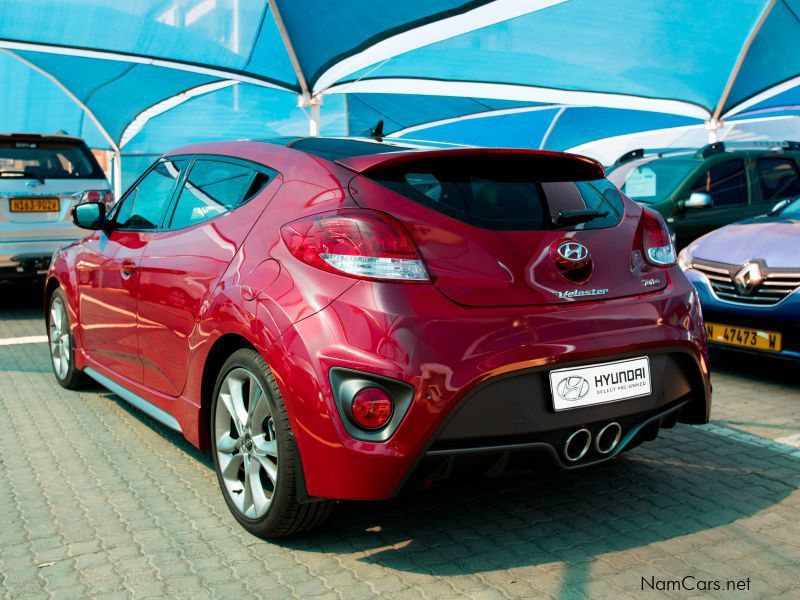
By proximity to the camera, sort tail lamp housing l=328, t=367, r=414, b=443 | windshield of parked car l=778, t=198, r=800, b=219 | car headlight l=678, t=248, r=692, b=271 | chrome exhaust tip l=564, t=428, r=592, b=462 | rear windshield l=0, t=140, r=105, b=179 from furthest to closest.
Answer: rear windshield l=0, t=140, r=105, b=179, windshield of parked car l=778, t=198, r=800, b=219, car headlight l=678, t=248, r=692, b=271, chrome exhaust tip l=564, t=428, r=592, b=462, tail lamp housing l=328, t=367, r=414, b=443

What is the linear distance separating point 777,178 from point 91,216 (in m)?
8.16

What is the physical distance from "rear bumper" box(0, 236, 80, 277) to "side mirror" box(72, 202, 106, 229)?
450 centimetres

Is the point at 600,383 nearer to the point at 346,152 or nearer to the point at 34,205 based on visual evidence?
the point at 346,152

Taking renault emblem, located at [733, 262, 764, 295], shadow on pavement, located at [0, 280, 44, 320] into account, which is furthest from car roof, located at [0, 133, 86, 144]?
renault emblem, located at [733, 262, 764, 295]

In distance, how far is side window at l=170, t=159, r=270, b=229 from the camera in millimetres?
3789

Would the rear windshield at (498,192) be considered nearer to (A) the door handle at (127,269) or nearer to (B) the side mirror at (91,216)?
(A) the door handle at (127,269)

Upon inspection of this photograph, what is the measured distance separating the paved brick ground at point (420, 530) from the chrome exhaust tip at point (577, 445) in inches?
14.3

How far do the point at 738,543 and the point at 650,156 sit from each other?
827cm

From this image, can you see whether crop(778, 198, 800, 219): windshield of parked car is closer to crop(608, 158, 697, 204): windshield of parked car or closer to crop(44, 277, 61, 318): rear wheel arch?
crop(608, 158, 697, 204): windshield of parked car

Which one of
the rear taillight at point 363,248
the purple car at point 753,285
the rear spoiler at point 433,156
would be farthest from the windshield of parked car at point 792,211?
the rear taillight at point 363,248

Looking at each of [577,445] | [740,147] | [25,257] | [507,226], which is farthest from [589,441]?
[740,147]

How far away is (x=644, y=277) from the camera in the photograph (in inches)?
140

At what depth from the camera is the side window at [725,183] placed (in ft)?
32.7

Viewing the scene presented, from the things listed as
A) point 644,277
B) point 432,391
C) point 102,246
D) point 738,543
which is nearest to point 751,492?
point 738,543
